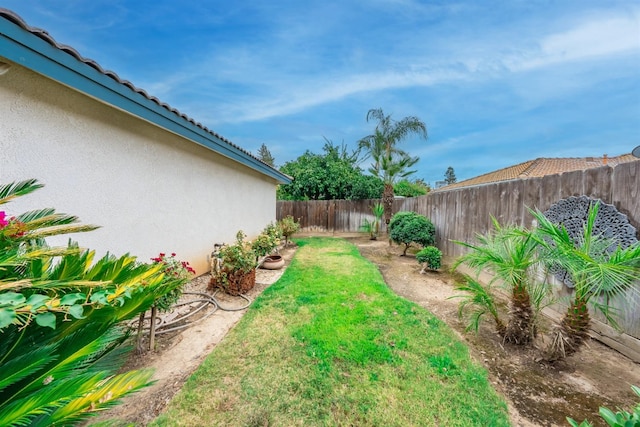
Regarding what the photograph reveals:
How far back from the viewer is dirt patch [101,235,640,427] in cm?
200

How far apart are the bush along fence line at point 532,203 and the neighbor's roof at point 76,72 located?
4.41 meters

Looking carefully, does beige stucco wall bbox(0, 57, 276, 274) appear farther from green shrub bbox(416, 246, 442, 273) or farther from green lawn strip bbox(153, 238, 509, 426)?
green shrub bbox(416, 246, 442, 273)

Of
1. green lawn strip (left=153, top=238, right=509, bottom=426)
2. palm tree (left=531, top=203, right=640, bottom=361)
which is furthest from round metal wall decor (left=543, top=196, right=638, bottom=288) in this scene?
green lawn strip (left=153, top=238, right=509, bottom=426)

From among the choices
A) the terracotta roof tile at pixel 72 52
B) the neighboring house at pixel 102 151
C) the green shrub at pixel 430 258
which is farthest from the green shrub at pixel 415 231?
the terracotta roof tile at pixel 72 52

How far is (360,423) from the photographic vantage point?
1840 mm

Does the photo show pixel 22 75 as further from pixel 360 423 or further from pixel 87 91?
pixel 360 423

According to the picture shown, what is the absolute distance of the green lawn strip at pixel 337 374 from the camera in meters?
1.89

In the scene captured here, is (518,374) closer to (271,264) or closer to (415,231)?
(271,264)

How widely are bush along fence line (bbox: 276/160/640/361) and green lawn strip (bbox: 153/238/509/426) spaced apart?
1536 millimetres

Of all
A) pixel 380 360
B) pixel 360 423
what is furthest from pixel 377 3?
pixel 360 423

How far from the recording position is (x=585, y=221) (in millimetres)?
3244

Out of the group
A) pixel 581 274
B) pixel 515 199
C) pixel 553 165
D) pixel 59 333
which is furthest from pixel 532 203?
pixel 553 165

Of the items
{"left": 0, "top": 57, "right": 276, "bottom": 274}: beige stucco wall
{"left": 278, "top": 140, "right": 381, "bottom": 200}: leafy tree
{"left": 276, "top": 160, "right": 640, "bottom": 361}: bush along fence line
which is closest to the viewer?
{"left": 0, "top": 57, "right": 276, "bottom": 274}: beige stucco wall

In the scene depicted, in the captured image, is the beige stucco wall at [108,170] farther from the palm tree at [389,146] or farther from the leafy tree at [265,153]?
the leafy tree at [265,153]
